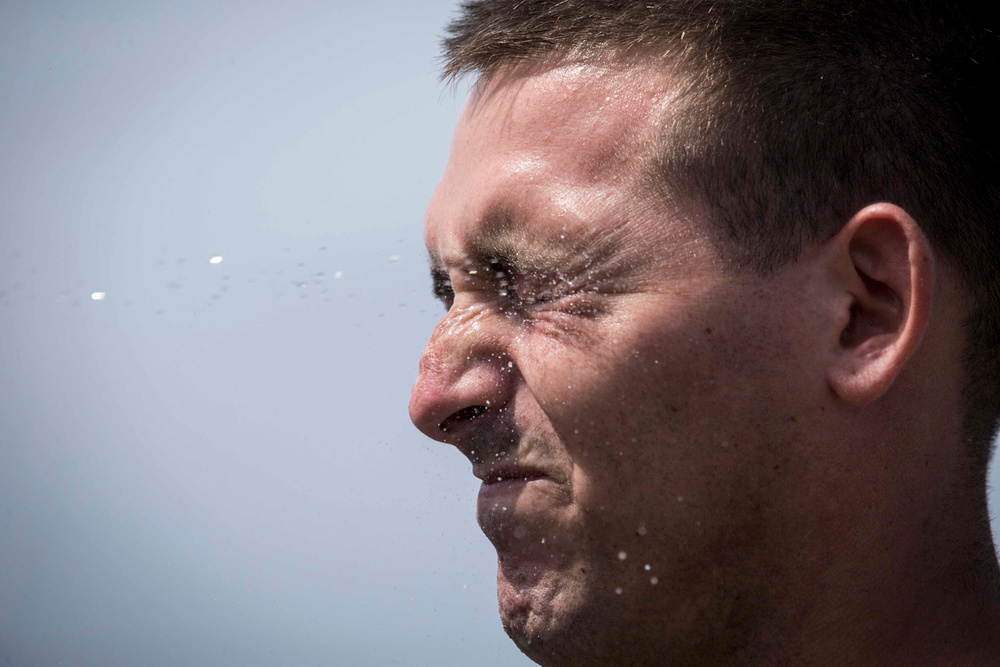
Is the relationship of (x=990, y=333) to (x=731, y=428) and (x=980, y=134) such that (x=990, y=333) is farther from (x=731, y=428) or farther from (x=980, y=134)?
(x=731, y=428)

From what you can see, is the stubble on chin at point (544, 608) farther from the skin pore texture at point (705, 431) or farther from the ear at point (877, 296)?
the ear at point (877, 296)

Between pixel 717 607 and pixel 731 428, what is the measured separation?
7.7 inches

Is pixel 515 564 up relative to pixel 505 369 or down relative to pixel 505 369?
down

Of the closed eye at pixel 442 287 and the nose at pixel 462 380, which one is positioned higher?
the closed eye at pixel 442 287

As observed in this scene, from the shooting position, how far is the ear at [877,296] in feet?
3.57

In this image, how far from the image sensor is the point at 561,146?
118 cm

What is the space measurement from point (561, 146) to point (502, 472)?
377mm

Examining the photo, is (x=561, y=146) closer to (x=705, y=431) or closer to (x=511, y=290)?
(x=511, y=290)

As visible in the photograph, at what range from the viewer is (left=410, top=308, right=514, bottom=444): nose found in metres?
1.21

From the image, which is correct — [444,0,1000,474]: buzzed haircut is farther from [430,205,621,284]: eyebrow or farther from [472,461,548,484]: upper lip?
[472,461,548,484]: upper lip

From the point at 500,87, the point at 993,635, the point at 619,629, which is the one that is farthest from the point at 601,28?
the point at 993,635

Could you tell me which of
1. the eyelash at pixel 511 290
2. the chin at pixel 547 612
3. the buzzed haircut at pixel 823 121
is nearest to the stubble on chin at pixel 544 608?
the chin at pixel 547 612

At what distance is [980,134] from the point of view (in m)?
1.22

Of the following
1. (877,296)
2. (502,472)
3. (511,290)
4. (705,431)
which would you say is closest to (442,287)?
(511,290)
